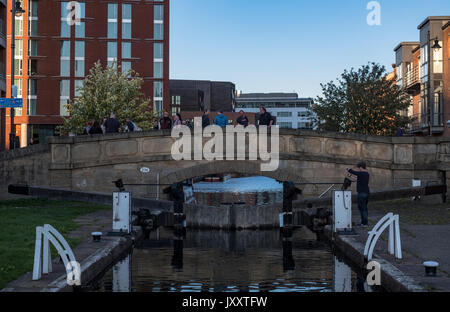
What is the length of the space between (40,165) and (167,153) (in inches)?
192

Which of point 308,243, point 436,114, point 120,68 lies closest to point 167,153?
point 308,243

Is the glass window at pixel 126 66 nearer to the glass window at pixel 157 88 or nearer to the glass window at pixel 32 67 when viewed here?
the glass window at pixel 157 88

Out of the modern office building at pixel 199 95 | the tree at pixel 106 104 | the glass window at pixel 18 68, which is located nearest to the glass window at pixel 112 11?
the glass window at pixel 18 68

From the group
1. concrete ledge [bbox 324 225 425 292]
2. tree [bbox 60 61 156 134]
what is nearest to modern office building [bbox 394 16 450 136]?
tree [bbox 60 61 156 134]

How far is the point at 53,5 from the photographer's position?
58.4m

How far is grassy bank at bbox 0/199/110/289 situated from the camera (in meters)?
8.80

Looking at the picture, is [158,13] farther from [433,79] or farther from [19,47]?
[433,79]

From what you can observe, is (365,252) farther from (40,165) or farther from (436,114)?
(436,114)

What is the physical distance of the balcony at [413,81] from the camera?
186 ft

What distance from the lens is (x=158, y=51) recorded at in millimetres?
60312

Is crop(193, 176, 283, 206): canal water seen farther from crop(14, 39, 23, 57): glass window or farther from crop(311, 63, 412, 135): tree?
crop(14, 39, 23, 57): glass window

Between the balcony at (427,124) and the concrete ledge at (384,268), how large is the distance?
38.0m

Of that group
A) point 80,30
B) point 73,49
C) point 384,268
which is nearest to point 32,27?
point 73,49

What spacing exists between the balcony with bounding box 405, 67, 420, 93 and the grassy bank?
42.9 m
